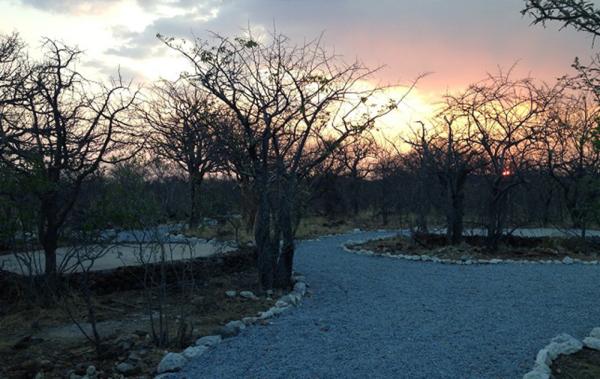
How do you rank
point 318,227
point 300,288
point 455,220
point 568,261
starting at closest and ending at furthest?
point 300,288 < point 568,261 < point 455,220 < point 318,227

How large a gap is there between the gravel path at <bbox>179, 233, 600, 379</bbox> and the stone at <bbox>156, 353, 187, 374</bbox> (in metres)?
0.09

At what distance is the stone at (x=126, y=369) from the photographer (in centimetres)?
479

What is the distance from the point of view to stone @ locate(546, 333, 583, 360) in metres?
5.08

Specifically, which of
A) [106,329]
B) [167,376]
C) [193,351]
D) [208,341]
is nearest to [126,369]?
[167,376]

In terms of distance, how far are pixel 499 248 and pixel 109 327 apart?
1023 cm

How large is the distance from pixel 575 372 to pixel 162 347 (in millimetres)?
3950

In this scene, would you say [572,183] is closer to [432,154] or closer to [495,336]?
[432,154]

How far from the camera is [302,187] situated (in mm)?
9430

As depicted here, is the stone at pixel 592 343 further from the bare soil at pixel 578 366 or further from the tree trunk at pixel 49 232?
the tree trunk at pixel 49 232

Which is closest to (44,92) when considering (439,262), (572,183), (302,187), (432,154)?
(302,187)

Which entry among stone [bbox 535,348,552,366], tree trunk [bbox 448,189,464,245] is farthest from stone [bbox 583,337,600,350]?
tree trunk [bbox 448,189,464,245]

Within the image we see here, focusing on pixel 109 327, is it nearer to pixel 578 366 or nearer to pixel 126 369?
pixel 126 369

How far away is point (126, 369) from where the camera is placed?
482 centimetres

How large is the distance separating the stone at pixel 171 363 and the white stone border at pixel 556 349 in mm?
3002
